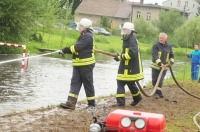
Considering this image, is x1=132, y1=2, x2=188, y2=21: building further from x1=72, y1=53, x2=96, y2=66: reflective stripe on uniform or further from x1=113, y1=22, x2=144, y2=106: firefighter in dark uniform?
x1=72, y1=53, x2=96, y2=66: reflective stripe on uniform

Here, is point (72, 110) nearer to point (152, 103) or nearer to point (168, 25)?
point (152, 103)

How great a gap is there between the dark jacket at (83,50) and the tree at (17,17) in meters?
16.7

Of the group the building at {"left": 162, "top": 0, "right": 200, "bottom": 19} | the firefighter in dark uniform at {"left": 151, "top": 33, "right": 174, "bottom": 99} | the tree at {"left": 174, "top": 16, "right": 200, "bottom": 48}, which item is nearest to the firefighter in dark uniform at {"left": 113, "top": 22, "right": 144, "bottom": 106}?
the firefighter in dark uniform at {"left": 151, "top": 33, "right": 174, "bottom": 99}

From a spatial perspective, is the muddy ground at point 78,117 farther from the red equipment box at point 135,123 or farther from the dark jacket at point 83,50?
the red equipment box at point 135,123

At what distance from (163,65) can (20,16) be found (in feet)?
54.3

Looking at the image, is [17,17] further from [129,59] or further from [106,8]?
[106,8]

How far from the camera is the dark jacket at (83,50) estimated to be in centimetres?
899

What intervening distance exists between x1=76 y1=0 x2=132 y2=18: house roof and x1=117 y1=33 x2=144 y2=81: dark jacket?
80961mm

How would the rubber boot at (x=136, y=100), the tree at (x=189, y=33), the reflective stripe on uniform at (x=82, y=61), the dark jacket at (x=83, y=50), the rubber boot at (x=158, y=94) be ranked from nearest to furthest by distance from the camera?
the dark jacket at (x=83, y=50) < the reflective stripe on uniform at (x=82, y=61) < the rubber boot at (x=136, y=100) < the rubber boot at (x=158, y=94) < the tree at (x=189, y=33)

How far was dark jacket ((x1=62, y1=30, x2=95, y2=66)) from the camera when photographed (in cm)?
899

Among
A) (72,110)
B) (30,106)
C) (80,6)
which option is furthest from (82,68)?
(80,6)

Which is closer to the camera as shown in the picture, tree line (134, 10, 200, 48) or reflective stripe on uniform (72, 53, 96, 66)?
reflective stripe on uniform (72, 53, 96, 66)

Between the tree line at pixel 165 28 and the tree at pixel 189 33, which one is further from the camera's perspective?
the tree line at pixel 165 28

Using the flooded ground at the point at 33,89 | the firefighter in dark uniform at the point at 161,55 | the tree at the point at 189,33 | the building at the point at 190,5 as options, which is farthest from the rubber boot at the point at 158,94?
the building at the point at 190,5
